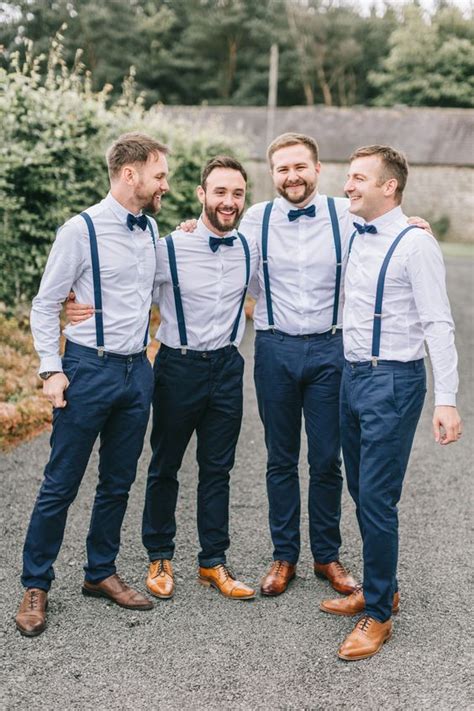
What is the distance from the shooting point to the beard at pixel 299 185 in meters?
3.95

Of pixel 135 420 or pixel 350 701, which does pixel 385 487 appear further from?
pixel 135 420

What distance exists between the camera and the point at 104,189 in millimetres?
8805

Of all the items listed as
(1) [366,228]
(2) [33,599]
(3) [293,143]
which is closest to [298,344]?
(1) [366,228]

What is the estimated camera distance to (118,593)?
3.82m

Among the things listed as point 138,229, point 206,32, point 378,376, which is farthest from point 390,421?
point 206,32

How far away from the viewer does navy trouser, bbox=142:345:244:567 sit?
155 inches

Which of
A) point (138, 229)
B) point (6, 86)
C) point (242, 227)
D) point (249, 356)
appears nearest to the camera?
point (138, 229)

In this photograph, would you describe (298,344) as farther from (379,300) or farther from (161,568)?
(161,568)

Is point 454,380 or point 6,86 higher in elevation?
point 6,86

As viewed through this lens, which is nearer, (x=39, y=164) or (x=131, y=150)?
(x=131, y=150)

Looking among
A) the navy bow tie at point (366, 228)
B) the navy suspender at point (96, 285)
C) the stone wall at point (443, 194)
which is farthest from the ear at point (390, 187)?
the stone wall at point (443, 194)

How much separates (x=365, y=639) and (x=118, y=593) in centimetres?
122

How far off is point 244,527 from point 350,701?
1856 millimetres

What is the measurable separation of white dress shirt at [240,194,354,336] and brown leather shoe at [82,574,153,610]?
150cm
